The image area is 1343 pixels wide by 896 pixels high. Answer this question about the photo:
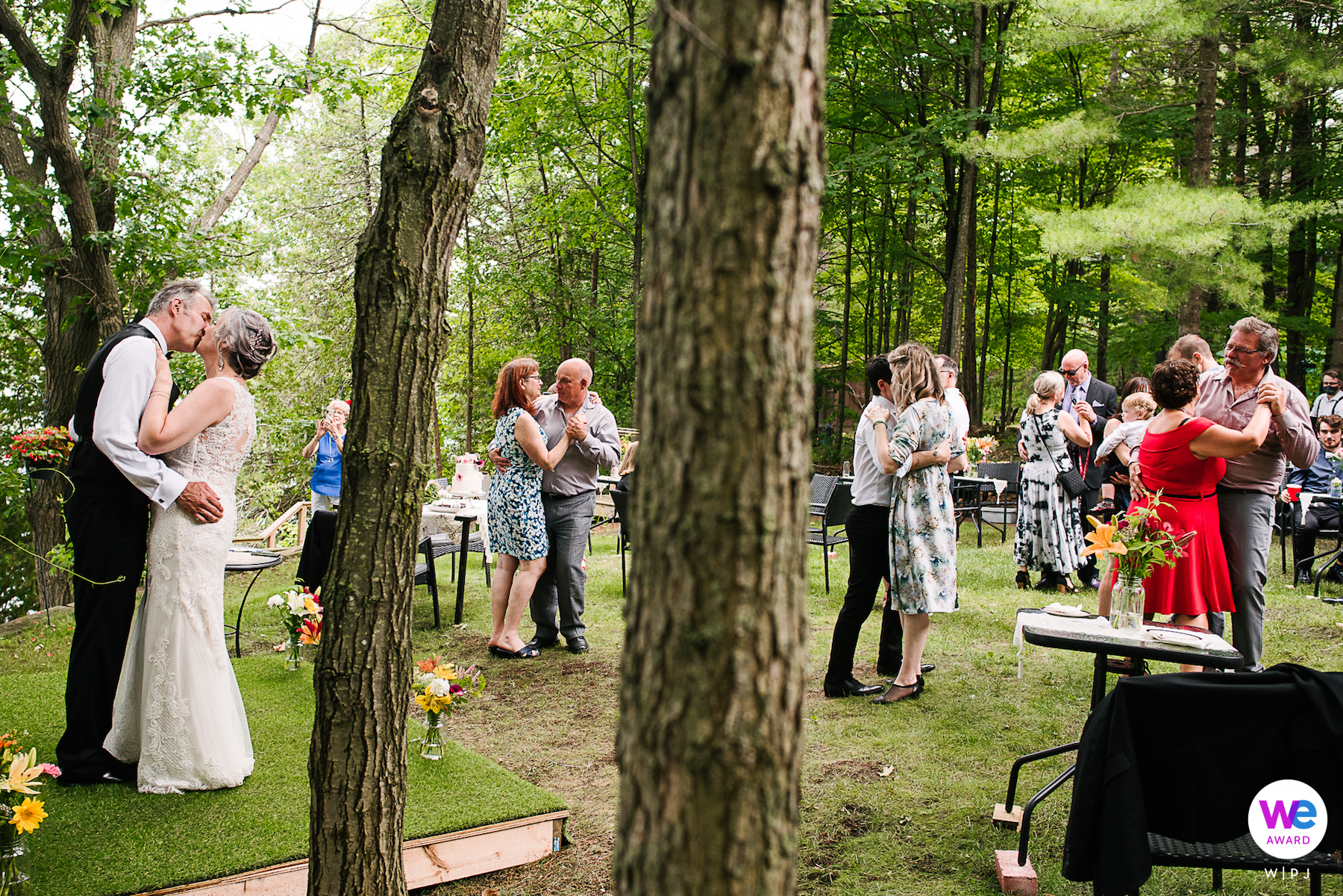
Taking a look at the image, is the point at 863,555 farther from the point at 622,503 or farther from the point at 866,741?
the point at 622,503

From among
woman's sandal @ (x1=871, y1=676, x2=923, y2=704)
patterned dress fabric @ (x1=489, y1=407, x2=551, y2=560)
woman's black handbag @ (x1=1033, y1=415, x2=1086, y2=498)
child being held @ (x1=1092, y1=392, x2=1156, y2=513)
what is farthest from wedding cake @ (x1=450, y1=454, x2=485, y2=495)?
child being held @ (x1=1092, y1=392, x2=1156, y2=513)

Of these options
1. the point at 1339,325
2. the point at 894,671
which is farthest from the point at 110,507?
the point at 1339,325

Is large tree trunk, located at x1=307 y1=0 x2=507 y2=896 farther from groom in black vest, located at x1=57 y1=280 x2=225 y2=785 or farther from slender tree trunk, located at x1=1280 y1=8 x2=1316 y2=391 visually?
slender tree trunk, located at x1=1280 y1=8 x2=1316 y2=391

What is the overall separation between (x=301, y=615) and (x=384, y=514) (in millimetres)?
3327

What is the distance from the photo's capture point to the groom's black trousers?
349cm

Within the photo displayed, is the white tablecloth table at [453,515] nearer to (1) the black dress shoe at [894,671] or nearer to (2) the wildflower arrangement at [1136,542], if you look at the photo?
(1) the black dress shoe at [894,671]

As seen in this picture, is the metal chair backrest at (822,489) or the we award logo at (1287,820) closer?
the we award logo at (1287,820)

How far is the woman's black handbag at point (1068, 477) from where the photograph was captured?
7652mm

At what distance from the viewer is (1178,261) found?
11.1 metres

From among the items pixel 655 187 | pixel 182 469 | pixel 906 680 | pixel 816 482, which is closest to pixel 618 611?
pixel 906 680

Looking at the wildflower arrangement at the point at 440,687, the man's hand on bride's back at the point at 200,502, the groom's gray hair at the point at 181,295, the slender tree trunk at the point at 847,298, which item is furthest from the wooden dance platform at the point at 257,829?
the slender tree trunk at the point at 847,298

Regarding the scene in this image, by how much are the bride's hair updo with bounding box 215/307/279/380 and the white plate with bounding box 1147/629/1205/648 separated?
11.7 ft

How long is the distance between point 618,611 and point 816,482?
360 cm

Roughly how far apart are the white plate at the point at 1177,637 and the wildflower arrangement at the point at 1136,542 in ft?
0.72
